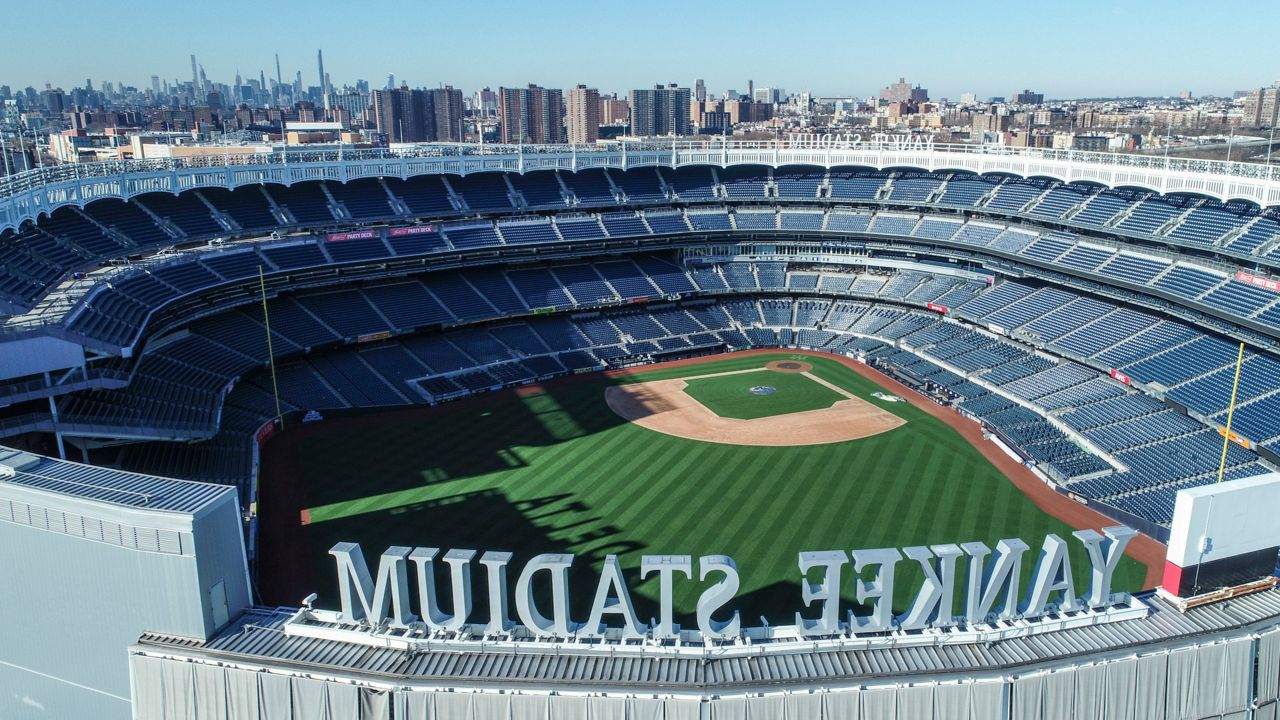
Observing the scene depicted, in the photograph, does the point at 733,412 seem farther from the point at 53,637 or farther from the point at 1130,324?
the point at 53,637

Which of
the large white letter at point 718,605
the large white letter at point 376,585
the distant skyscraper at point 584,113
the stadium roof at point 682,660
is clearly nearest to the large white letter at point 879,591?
the stadium roof at point 682,660

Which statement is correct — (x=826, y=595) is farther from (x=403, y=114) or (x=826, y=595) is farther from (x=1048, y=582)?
(x=403, y=114)

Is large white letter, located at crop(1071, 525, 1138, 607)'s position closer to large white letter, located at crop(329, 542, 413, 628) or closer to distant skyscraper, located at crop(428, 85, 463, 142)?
large white letter, located at crop(329, 542, 413, 628)

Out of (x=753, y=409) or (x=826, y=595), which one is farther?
(x=753, y=409)

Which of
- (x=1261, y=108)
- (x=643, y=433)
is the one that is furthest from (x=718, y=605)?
(x=1261, y=108)

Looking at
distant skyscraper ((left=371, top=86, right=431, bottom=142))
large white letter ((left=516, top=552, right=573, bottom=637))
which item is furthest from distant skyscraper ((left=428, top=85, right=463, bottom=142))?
large white letter ((left=516, top=552, right=573, bottom=637))
